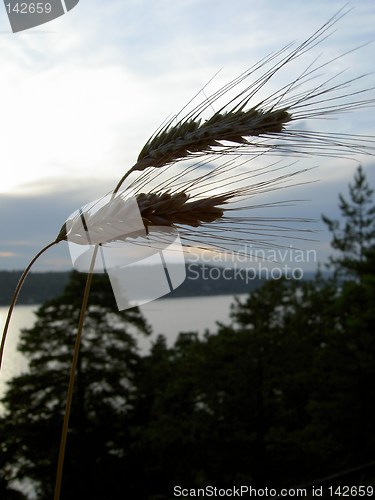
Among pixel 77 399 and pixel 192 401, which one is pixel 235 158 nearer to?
pixel 77 399

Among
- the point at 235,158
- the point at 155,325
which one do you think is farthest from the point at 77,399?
the point at 235,158

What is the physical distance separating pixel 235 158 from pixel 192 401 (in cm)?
838

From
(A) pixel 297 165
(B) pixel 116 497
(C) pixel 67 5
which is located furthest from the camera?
(B) pixel 116 497

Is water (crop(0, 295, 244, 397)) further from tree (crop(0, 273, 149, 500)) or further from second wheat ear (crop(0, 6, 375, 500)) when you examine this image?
second wheat ear (crop(0, 6, 375, 500))

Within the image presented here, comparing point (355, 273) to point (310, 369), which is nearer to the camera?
point (310, 369)

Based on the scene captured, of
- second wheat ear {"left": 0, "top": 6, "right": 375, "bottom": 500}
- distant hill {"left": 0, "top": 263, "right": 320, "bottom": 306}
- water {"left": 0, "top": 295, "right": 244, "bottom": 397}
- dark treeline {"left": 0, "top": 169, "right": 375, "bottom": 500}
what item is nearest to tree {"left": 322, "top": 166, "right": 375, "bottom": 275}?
dark treeline {"left": 0, "top": 169, "right": 375, "bottom": 500}

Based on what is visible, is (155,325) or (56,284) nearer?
(56,284)

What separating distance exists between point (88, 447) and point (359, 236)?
6.83 meters

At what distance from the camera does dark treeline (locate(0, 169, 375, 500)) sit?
7949 millimetres

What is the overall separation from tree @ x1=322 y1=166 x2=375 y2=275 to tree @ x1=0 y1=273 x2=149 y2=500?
5096 mm

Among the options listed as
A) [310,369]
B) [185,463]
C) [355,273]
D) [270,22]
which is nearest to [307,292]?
[355,273]

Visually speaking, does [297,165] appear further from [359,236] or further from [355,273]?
[359,236]

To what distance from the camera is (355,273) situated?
10148 millimetres

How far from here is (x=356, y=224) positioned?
1157 centimetres
